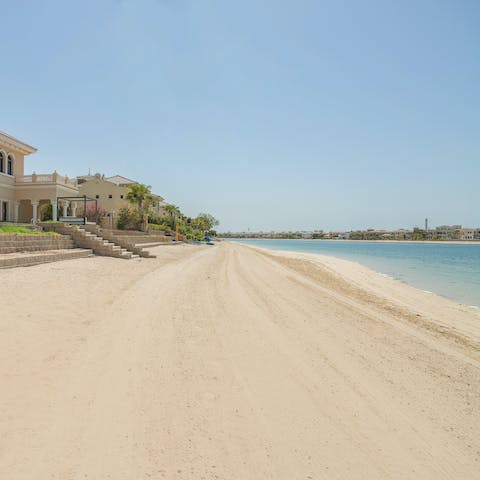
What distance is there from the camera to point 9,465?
237 cm

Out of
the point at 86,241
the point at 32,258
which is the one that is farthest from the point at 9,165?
the point at 32,258

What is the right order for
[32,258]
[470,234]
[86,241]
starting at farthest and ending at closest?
[470,234], [86,241], [32,258]

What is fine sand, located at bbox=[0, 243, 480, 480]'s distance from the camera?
2.56 meters

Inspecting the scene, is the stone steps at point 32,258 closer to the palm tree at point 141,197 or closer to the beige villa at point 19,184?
the beige villa at point 19,184

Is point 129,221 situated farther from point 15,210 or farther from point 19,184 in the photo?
point 19,184

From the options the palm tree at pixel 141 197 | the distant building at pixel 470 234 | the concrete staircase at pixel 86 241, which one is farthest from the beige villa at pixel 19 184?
the distant building at pixel 470 234

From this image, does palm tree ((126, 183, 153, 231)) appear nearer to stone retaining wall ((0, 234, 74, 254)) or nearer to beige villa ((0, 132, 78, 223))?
beige villa ((0, 132, 78, 223))

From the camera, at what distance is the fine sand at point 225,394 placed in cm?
256

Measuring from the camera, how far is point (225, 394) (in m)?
3.59

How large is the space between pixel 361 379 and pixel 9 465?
12.6 feet

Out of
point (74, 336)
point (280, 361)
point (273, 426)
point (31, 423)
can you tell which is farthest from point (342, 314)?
point (31, 423)

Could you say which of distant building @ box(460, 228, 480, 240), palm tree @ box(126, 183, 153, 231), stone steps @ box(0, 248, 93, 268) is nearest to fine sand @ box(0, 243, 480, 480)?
stone steps @ box(0, 248, 93, 268)

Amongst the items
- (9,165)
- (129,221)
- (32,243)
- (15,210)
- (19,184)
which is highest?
(9,165)

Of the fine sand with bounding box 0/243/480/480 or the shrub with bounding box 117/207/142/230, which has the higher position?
the shrub with bounding box 117/207/142/230
